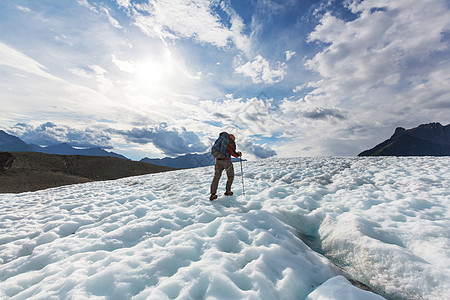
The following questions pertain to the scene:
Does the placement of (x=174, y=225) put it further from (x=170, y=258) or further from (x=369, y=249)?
(x=369, y=249)

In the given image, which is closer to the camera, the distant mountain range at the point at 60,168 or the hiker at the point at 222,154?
the hiker at the point at 222,154

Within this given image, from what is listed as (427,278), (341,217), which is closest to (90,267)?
(427,278)

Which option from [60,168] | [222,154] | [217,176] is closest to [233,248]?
[217,176]

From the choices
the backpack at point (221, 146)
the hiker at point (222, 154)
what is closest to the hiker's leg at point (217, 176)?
the hiker at point (222, 154)

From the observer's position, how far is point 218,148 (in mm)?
8664

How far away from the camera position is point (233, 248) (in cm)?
466

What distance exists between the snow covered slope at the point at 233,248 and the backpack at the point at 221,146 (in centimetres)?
212

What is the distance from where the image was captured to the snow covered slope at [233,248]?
134 inches

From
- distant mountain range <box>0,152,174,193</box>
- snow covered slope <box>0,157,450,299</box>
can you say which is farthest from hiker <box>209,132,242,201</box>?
distant mountain range <box>0,152,174,193</box>

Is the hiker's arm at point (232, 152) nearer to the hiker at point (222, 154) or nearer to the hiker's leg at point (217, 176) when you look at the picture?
the hiker at point (222, 154)

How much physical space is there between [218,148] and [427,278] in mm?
7048

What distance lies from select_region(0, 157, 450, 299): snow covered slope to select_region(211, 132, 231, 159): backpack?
83.4 inches

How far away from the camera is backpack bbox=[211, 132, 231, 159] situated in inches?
Result: 339

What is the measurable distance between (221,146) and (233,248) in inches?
187
